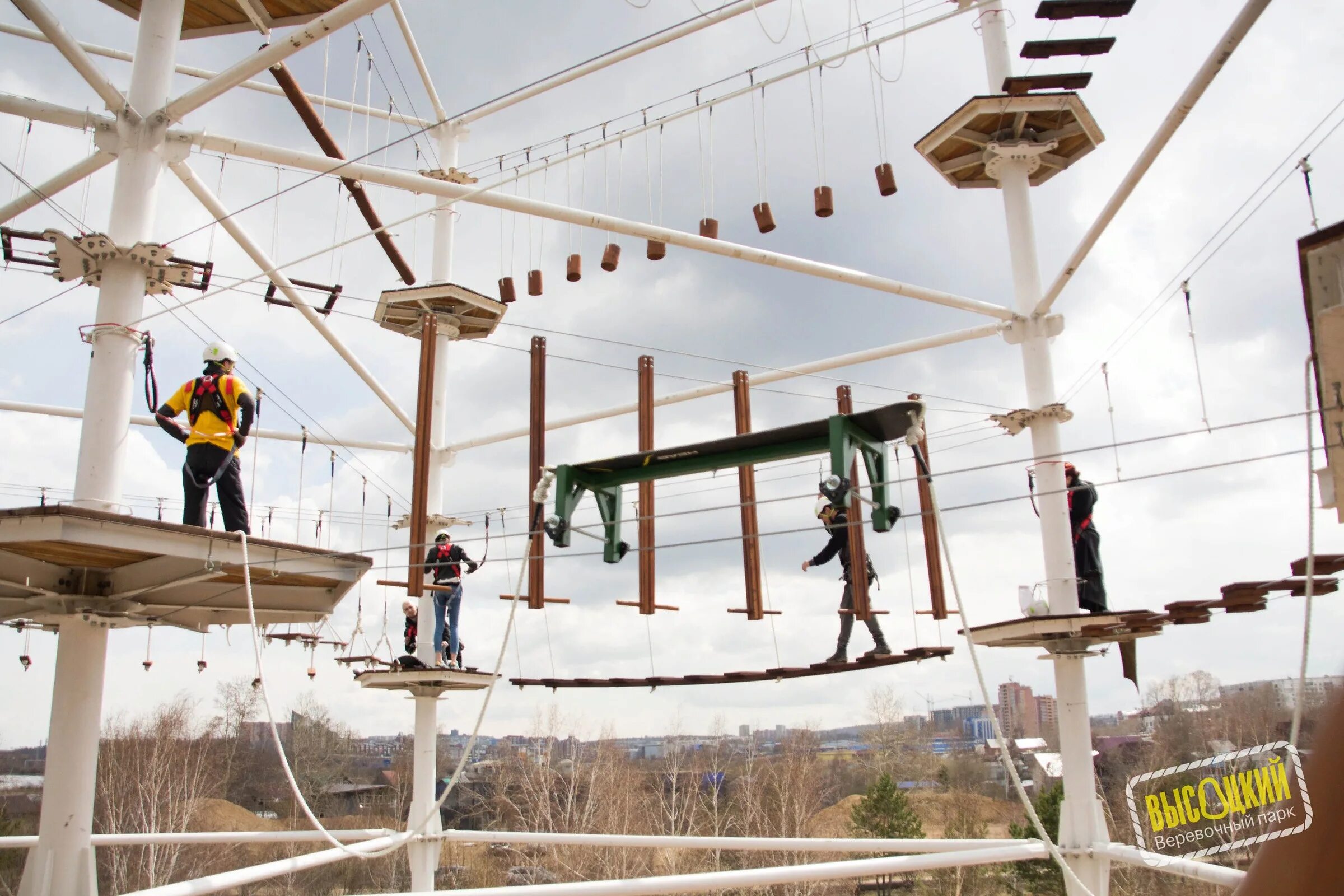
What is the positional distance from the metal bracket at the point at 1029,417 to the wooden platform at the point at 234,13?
846 cm

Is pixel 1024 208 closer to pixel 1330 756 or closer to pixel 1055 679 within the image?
pixel 1055 679

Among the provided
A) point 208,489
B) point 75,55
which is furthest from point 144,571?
point 75,55

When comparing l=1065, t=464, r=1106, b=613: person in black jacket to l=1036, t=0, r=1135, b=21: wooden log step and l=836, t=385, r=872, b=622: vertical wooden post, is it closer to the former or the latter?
l=836, t=385, r=872, b=622: vertical wooden post

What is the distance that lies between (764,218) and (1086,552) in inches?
200

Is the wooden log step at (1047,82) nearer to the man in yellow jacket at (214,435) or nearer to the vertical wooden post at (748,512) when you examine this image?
the vertical wooden post at (748,512)

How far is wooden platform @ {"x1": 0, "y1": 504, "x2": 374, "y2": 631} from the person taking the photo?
743 cm

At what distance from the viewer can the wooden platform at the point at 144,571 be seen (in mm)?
7426

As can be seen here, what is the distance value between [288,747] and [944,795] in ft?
103

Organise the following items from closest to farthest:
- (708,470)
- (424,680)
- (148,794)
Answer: (708,470) < (424,680) < (148,794)

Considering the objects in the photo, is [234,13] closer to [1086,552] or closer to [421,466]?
[421,466]

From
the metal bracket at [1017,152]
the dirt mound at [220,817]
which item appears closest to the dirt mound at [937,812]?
the dirt mound at [220,817]

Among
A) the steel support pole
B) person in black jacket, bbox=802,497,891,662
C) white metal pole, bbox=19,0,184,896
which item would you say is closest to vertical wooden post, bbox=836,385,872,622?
person in black jacket, bbox=802,497,891,662

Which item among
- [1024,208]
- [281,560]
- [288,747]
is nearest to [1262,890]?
[281,560]

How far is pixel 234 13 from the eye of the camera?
11023mm
